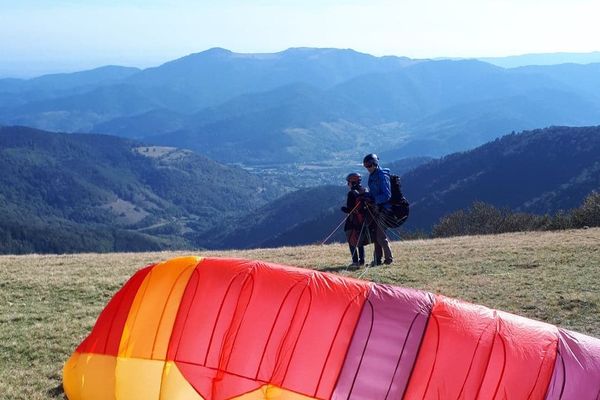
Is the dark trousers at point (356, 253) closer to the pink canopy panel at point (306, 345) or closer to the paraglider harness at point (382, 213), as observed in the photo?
the paraglider harness at point (382, 213)

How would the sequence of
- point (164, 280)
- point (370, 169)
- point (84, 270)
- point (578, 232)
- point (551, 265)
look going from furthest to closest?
point (578, 232) → point (84, 270) → point (551, 265) → point (370, 169) → point (164, 280)

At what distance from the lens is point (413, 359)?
663 cm

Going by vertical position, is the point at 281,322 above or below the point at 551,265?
above

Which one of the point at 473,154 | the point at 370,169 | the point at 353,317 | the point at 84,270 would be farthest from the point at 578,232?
the point at 473,154

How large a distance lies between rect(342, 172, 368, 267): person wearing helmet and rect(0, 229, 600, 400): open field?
0.63 m

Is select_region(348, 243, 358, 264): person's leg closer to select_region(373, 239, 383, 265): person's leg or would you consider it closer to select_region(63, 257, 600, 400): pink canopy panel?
select_region(373, 239, 383, 265): person's leg

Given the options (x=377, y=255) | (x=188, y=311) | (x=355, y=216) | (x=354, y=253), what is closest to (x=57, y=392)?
(x=188, y=311)

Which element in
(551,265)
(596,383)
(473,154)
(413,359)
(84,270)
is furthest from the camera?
(473,154)

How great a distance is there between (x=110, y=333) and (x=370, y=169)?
9.13m

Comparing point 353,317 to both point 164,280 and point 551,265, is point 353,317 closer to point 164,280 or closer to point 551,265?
point 164,280

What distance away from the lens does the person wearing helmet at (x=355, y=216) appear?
1633 cm

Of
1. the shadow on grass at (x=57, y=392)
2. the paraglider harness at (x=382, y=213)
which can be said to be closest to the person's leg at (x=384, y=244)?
the paraglider harness at (x=382, y=213)

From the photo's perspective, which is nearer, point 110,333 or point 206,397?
point 206,397

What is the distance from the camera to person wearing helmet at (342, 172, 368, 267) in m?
16.3
